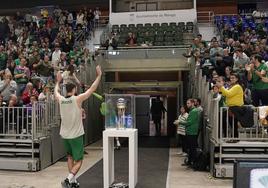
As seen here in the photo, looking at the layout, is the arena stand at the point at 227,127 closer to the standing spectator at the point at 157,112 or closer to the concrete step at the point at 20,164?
the concrete step at the point at 20,164

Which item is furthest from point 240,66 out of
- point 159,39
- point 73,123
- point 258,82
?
point 159,39

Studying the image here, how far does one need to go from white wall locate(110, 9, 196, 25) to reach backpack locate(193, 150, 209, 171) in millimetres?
14239

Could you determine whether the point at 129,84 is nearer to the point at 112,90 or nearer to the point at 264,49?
the point at 112,90

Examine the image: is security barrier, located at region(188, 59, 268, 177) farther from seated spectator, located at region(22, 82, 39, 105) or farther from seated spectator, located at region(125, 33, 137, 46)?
seated spectator, located at region(125, 33, 137, 46)

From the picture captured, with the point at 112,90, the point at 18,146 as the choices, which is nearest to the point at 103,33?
the point at 112,90

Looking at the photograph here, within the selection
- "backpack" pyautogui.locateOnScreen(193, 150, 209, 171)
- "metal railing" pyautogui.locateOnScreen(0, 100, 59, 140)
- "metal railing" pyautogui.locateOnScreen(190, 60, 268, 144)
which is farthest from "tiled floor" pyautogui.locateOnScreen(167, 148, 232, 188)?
"metal railing" pyautogui.locateOnScreen(0, 100, 59, 140)

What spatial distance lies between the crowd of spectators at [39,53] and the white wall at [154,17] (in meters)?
1.32

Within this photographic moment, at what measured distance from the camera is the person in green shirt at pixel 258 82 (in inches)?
398

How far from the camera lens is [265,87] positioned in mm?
10141

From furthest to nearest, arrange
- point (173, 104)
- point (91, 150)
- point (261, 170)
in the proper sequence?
point (173, 104) < point (91, 150) < point (261, 170)

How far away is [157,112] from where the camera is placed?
2231 centimetres

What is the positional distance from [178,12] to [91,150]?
1213 centimetres

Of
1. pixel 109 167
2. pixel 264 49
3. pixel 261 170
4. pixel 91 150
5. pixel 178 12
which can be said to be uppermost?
pixel 178 12

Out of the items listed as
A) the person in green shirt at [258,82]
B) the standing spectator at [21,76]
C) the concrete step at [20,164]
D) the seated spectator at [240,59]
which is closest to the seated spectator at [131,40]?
the standing spectator at [21,76]
